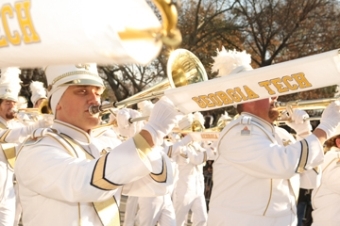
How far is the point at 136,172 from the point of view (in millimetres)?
2805

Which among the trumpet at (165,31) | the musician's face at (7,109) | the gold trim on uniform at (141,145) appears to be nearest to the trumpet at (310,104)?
the gold trim on uniform at (141,145)

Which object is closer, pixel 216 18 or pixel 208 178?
pixel 208 178

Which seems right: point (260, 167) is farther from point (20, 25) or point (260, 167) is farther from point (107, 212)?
point (20, 25)

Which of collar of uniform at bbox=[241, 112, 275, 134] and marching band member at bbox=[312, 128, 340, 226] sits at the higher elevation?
collar of uniform at bbox=[241, 112, 275, 134]

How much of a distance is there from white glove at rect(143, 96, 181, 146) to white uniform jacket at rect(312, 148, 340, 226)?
11.4ft

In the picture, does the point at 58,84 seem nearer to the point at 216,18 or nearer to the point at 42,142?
the point at 42,142

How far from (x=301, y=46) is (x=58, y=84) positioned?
1956cm

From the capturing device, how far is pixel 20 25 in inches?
49.4

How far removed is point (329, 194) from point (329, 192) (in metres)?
0.02

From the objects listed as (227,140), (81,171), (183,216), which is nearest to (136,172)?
(81,171)

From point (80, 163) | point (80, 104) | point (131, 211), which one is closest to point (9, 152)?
point (80, 104)

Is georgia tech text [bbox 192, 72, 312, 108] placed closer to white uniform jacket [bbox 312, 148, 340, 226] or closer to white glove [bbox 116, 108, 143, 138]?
white uniform jacket [bbox 312, 148, 340, 226]

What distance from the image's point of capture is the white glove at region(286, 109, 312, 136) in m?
5.66

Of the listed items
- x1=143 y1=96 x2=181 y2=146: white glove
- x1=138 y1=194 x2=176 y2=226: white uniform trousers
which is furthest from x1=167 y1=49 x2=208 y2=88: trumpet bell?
x1=138 y1=194 x2=176 y2=226: white uniform trousers
